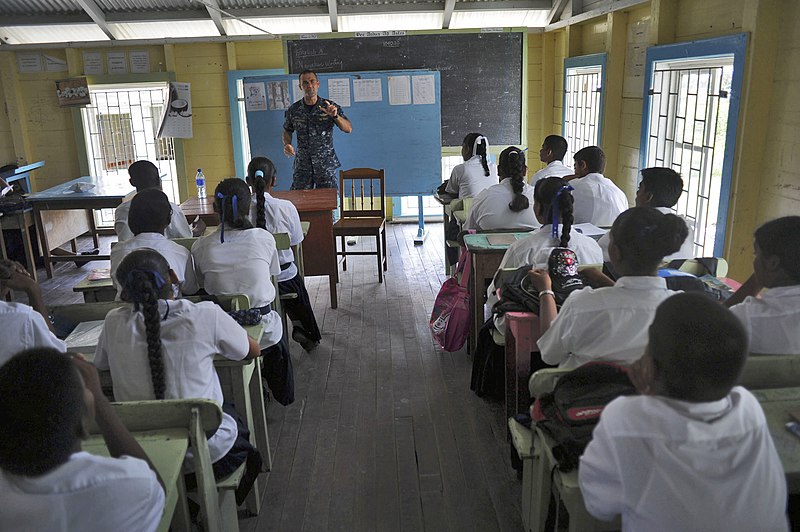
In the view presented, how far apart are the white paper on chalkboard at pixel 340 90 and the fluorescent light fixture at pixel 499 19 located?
53.1 inches

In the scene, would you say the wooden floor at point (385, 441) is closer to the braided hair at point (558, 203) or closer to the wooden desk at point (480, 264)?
the wooden desk at point (480, 264)

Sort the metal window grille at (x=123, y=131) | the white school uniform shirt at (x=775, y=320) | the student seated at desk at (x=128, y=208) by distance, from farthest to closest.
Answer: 1. the metal window grille at (x=123, y=131)
2. the student seated at desk at (x=128, y=208)
3. the white school uniform shirt at (x=775, y=320)

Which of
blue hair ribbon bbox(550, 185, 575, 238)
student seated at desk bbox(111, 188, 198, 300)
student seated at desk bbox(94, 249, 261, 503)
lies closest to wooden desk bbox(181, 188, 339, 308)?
student seated at desk bbox(111, 188, 198, 300)

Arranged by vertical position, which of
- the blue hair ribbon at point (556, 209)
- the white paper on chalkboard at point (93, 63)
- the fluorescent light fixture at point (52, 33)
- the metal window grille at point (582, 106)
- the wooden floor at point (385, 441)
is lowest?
the wooden floor at point (385, 441)

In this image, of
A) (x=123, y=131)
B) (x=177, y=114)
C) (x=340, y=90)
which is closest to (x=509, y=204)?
(x=340, y=90)

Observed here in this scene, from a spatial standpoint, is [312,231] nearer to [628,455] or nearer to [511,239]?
[511,239]

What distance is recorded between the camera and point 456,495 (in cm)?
244

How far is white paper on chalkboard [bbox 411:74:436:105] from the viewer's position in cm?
617

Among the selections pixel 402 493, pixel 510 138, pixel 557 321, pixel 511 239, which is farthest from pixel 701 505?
pixel 510 138

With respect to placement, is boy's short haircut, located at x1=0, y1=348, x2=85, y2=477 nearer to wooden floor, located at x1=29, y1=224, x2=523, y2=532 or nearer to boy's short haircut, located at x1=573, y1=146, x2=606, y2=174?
wooden floor, located at x1=29, y1=224, x2=523, y2=532

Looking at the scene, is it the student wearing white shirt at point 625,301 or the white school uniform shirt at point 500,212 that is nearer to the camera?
the student wearing white shirt at point 625,301

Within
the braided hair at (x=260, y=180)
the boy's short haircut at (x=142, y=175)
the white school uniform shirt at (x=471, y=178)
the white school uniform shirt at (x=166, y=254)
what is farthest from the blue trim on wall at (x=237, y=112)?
the white school uniform shirt at (x=166, y=254)

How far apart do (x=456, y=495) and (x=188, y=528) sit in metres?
1.09

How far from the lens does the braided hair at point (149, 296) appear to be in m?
1.81
